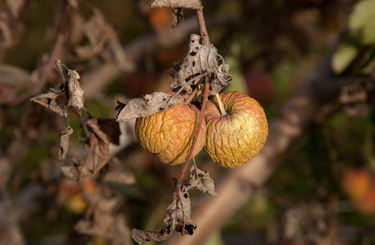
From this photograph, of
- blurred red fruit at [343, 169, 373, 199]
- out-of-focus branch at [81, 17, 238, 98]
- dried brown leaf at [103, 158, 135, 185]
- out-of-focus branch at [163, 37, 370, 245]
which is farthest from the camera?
blurred red fruit at [343, 169, 373, 199]

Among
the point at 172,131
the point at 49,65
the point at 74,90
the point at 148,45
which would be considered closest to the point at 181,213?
the point at 172,131

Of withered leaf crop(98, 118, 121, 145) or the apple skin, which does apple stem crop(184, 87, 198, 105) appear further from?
withered leaf crop(98, 118, 121, 145)

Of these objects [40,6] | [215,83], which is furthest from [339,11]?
[40,6]

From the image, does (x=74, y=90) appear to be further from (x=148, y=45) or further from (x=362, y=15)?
A: (x=148, y=45)

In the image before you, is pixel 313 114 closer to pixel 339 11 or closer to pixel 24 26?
pixel 339 11

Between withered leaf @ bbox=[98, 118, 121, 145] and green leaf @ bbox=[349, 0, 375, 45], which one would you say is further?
green leaf @ bbox=[349, 0, 375, 45]

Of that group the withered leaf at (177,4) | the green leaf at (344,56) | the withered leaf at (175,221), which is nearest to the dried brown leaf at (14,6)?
the withered leaf at (177,4)

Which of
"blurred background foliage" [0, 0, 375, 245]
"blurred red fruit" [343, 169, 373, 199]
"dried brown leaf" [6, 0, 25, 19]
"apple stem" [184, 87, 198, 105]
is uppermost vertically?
"dried brown leaf" [6, 0, 25, 19]

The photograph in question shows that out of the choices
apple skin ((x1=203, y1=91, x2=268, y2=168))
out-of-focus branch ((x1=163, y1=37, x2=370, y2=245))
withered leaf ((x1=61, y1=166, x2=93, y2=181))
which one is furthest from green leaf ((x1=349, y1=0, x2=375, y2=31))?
withered leaf ((x1=61, y1=166, x2=93, y2=181))
